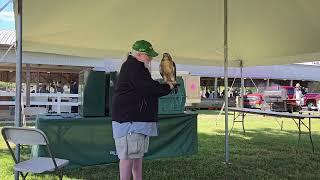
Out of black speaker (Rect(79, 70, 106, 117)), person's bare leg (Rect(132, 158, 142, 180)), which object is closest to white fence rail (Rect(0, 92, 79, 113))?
black speaker (Rect(79, 70, 106, 117))

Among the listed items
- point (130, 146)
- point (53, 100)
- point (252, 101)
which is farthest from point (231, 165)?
point (252, 101)

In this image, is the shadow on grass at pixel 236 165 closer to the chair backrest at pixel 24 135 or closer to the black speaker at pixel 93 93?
the black speaker at pixel 93 93

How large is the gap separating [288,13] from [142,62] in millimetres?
3833

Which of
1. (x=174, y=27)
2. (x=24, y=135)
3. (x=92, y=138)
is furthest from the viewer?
(x=174, y=27)

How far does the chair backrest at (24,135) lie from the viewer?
11.1ft

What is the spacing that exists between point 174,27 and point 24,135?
4321 millimetres

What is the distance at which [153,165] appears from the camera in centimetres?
625

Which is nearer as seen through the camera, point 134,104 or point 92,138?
point 134,104

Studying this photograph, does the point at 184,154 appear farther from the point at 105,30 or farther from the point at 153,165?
the point at 105,30

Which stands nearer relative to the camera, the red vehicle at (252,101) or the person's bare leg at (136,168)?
the person's bare leg at (136,168)

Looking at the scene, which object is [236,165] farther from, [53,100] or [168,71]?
[53,100]

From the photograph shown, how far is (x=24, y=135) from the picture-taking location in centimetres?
344

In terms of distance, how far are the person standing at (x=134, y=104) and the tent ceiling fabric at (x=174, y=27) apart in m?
2.21

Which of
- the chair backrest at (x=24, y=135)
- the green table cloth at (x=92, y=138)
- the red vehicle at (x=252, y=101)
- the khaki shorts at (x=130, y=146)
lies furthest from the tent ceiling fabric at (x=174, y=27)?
the red vehicle at (x=252, y=101)
